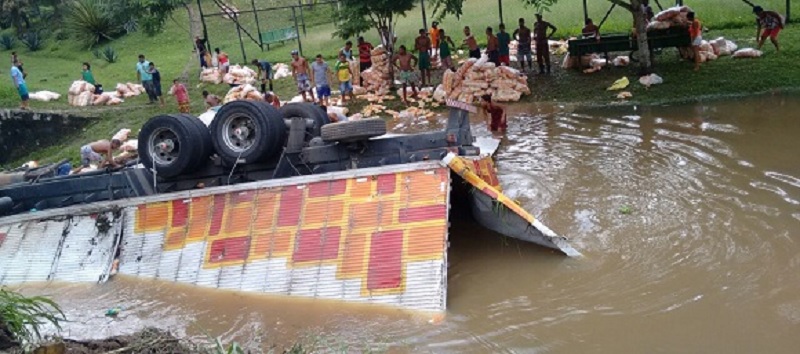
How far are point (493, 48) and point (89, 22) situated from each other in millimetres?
20171

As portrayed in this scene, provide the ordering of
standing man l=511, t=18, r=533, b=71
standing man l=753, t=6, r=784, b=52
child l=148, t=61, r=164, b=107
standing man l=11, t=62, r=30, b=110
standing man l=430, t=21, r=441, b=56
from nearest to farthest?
standing man l=753, t=6, r=784, b=52, standing man l=511, t=18, r=533, b=71, standing man l=11, t=62, r=30, b=110, child l=148, t=61, r=164, b=107, standing man l=430, t=21, r=441, b=56

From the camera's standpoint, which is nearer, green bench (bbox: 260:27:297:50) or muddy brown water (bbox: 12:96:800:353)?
muddy brown water (bbox: 12:96:800:353)

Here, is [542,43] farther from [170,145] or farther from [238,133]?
[170,145]

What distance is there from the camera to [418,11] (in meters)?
28.3

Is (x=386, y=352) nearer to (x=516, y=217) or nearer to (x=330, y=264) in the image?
(x=330, y=264)

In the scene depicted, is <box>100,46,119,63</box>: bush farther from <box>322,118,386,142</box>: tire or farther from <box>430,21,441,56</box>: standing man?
<box>322,118,386,142</box>: tire

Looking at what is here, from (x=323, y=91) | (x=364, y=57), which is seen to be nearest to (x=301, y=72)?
(x=323, y=91)

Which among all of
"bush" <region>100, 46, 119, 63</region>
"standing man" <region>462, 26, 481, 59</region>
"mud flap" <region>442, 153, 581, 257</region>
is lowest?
"mud flap" <region>442, 153, 581, 257</region>

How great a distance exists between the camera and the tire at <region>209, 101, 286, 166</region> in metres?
Answer: 9.93

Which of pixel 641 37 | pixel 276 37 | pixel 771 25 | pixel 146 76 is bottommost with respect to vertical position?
pixel 771 25

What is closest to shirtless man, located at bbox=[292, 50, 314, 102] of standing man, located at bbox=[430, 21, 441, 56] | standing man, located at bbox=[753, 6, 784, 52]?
standing man, located at bbox=[430, 21, 441, 56]

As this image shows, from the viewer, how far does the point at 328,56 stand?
79.5ft

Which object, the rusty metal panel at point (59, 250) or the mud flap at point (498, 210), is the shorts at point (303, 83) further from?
the mud flap at point (498, 210)

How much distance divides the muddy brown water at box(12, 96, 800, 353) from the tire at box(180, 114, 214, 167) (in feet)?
6.40
